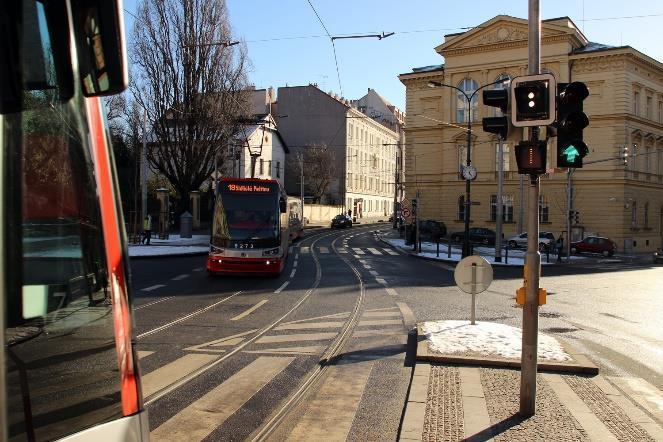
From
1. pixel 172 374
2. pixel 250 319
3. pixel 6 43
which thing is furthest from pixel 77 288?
pixel 250 319

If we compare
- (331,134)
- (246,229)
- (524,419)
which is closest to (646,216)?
(331,134)

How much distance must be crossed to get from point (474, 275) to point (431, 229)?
40.3 meters

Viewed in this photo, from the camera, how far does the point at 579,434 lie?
15.7 feet

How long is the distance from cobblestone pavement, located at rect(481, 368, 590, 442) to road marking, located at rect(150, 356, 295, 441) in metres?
2.39

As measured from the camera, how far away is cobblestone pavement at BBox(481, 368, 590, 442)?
477 cm

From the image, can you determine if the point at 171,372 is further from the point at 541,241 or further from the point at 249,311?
the point at 541,241

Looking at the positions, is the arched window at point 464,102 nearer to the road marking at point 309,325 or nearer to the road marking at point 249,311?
the road marking at point 249,311

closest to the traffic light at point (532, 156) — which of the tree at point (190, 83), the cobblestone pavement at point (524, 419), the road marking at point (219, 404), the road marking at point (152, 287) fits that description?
the cobblestone pavement at point (524, 419)

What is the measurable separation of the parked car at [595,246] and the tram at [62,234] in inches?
1657

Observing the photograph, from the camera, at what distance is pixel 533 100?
17.5 feet

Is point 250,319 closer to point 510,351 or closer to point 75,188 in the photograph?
point 510,351

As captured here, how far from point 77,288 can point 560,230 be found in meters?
49.2

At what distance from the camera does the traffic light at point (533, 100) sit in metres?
5.29

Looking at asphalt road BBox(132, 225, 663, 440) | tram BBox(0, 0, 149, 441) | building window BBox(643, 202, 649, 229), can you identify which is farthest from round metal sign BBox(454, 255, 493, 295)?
building window BBox(643, 202, 649, 229)
